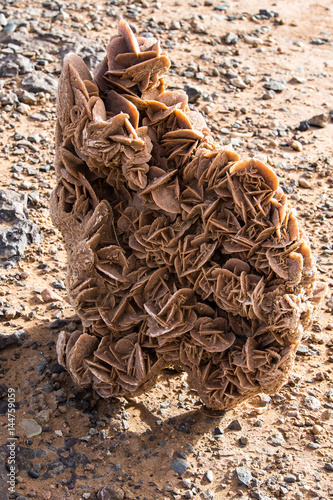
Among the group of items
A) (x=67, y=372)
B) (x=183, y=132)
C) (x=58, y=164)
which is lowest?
(x=67, y=372)

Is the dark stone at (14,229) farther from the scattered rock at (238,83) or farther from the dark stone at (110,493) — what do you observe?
the scattered rock at (238,83)

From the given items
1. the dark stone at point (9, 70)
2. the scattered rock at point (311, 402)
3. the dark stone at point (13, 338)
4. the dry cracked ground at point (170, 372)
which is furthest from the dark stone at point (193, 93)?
the scattered rock at point (311, 402)

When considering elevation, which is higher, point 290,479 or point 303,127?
point 303,127

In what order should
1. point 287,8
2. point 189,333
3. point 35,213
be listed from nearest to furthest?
1. point 189,333
2. point 35,213
3. point 287,8

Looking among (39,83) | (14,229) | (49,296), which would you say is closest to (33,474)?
(49,296)

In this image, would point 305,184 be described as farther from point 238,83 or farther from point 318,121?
point 238,83

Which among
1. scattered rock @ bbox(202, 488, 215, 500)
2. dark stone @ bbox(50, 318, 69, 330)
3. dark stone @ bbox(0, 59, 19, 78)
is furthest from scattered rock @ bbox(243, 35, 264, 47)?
scattered rock @ bbox(202, 488, 215, 500)

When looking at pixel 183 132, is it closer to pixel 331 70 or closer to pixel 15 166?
pixel 15 166

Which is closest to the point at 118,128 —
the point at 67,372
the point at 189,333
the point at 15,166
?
the point at 189,333
